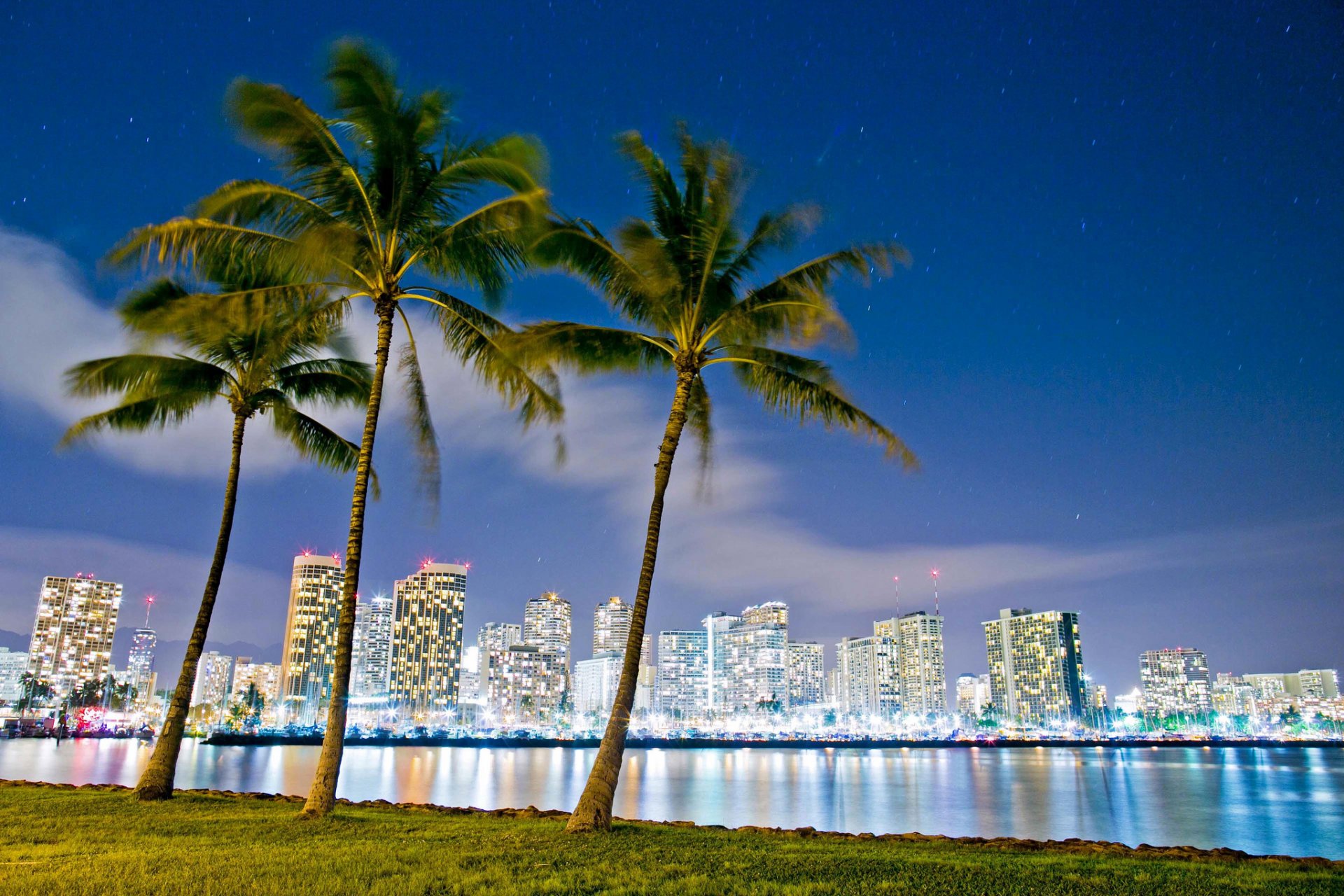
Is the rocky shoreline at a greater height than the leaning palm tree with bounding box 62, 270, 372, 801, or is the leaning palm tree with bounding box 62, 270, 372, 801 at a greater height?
the leaning palm tree with bounding box 62, 270, 372, 801

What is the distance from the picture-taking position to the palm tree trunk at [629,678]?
11.9 meters

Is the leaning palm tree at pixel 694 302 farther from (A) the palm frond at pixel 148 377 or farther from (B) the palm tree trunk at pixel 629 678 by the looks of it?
(A) the palm frond at pixel 148 377

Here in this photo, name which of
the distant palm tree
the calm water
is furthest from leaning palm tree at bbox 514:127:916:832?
the distant palm tree

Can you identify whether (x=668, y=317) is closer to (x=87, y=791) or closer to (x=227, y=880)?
(x=227, y=880)

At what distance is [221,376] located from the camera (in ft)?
56.0

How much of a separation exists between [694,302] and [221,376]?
9442 millimetres

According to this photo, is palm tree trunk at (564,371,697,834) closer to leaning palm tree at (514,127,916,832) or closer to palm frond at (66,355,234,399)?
leaning palm tree at (514,127,916,832)

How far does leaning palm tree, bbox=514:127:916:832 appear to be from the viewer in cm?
1388

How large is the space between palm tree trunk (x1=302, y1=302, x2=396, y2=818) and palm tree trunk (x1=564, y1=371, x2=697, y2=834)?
3568mm

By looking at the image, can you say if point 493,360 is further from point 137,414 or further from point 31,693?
point 31,693

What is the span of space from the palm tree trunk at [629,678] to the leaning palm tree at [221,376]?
6.13 meters

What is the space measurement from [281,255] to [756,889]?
37.9 feet

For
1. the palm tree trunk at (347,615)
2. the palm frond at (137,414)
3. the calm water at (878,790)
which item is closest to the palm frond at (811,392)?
the palm tree trunk at (347,615)

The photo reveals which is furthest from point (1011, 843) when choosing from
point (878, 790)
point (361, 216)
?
point (878, 790)
